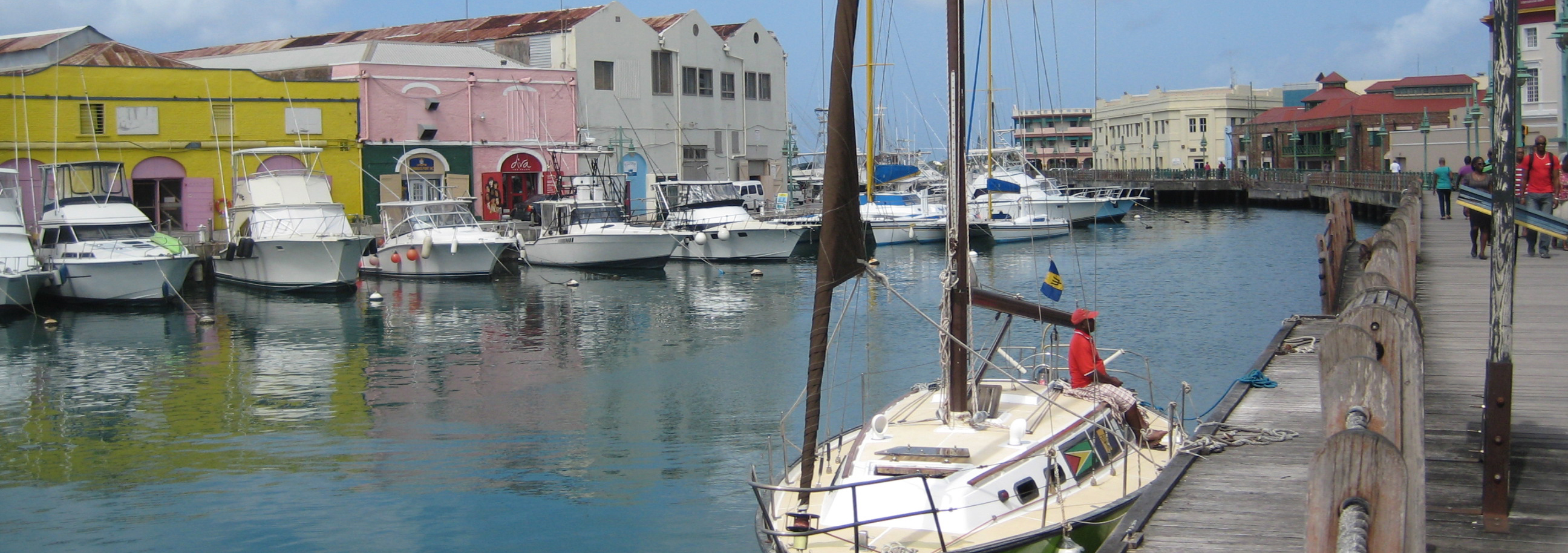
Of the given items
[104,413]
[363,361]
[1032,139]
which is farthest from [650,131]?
[1032,139]

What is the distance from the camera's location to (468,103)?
4966 centimetres

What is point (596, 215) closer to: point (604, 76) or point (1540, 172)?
point (604, 76)

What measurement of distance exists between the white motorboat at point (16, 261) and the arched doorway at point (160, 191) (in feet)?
31.0

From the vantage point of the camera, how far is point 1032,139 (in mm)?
147500

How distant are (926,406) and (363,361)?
15.4 meters

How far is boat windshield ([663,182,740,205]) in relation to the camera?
45.9 meters

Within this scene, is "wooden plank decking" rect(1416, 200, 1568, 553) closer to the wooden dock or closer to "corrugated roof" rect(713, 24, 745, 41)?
the wooden dock

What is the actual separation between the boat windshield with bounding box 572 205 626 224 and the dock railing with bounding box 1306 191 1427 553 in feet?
119

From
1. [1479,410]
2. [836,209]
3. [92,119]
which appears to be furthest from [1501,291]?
[92,119]

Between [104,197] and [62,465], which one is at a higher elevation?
[104,197]

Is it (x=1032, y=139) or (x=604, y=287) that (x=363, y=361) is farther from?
(x=1032, y=139)

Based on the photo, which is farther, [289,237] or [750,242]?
[750,242]

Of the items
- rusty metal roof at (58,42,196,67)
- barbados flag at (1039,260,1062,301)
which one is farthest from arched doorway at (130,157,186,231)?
barbados flag at (1039,260,1062,301)

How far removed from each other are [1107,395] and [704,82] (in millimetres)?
47255
